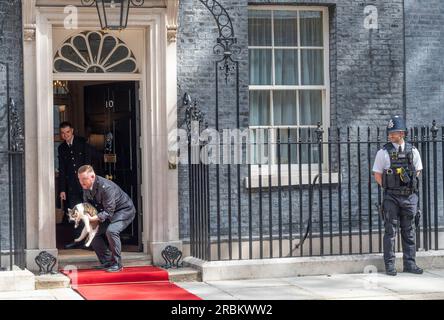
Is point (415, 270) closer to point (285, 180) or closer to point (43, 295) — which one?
point (285, 180)

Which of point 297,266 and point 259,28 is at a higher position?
point 259,28

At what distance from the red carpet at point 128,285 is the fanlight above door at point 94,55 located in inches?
105

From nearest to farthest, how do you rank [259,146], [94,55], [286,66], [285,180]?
[94,55]
[285,180]
[259,146]
[286,66]

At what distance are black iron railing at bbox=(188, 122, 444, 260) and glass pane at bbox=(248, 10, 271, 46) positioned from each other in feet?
4.14

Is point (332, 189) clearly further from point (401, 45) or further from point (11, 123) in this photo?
point (11, 123)

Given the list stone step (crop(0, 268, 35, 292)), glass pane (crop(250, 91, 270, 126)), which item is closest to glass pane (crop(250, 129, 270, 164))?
glass pane (crop(250, 91, 270, 126))

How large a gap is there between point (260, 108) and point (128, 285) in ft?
11.1

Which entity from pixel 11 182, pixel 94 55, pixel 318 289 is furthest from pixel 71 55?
pixel 318 289

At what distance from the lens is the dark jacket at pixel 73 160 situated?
13.3 meters

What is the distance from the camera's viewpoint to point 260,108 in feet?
45.5

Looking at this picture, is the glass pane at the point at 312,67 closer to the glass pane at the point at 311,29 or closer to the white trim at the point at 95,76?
the glass pane at the point at 311,29

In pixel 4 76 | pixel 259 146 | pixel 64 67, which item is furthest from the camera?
pixel 259 146

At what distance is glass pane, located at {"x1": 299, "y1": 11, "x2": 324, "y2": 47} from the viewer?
14.0m

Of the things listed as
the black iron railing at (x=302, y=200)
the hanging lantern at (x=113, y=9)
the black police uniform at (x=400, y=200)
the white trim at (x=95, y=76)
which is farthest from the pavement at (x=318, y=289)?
the hanging lantern at (x=113, y=9)
